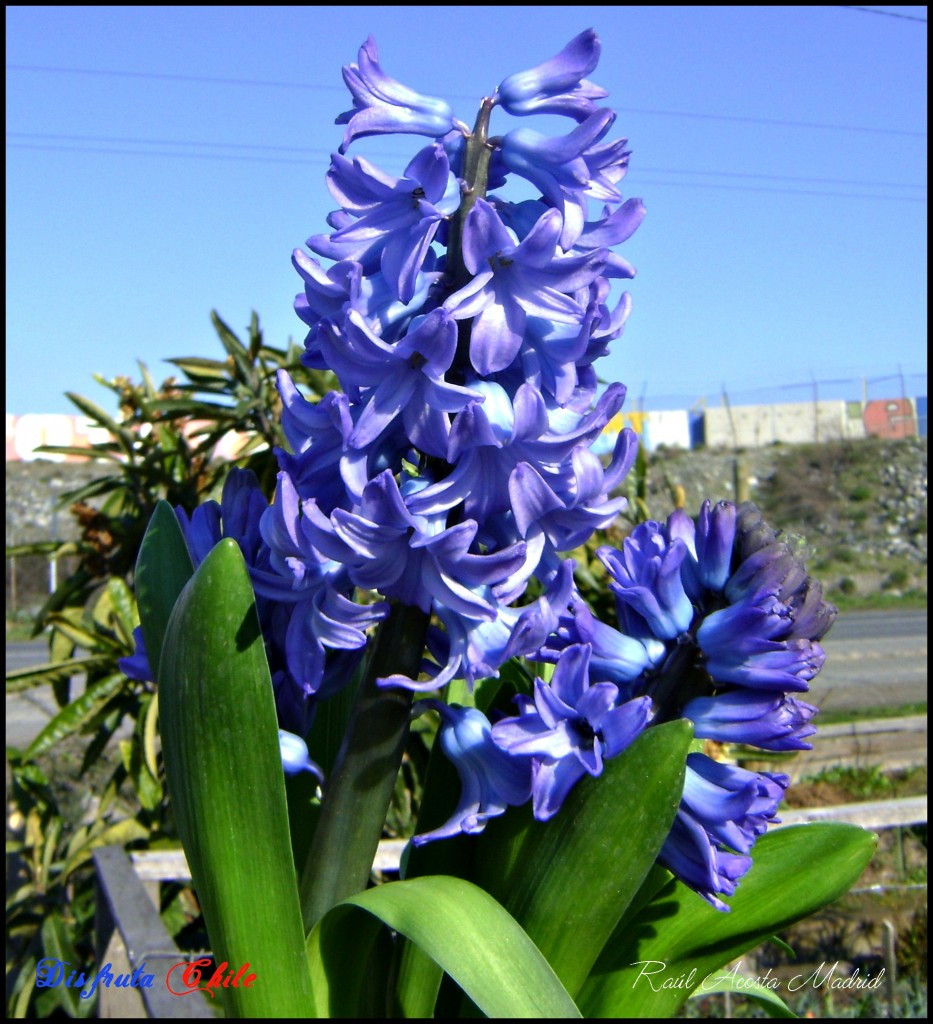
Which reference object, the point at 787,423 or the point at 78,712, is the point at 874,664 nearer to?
the point at 78,712

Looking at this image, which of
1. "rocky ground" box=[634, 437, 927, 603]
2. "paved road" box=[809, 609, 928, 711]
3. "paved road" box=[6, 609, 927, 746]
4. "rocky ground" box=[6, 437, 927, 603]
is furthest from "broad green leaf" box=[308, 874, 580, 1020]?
"rocky ground" box=[634, 437, 927, 603]

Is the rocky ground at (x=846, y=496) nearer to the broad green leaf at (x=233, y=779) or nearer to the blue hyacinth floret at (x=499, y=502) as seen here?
the blue hyacinth floret at (x=499, y=502)

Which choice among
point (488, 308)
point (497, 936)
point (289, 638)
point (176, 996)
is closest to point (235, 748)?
point (289, 638)

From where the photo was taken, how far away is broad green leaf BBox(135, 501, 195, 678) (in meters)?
0.83

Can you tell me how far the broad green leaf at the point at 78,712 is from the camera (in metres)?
2.56

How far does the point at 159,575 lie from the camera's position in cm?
84

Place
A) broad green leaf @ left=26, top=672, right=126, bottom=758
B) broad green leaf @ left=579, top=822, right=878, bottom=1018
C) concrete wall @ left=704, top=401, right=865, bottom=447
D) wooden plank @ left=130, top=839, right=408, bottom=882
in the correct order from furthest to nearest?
concrete wall @ left=704, top=401, right=865, bottom=447, broad green leaf @ left=26, top=672, right=126, bottom=758, wooden plank @ left=130, top=839, right=408, bottom=882, broad green leaf @ left=579, top=822, right=878, bottom=1018

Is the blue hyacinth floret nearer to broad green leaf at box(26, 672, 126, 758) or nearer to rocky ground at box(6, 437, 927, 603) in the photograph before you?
broad green leaf at box(26, 672, 126, 758)

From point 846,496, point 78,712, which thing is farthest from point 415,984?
point 846,496

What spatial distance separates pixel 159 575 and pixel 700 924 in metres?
0.54

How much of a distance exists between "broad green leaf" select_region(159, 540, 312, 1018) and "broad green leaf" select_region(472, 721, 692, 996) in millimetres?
171

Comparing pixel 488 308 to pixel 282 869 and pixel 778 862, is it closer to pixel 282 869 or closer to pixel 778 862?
pixel 282 869

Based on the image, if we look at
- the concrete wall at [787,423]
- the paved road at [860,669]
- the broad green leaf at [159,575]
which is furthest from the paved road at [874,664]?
the concrete wall at [787,423]

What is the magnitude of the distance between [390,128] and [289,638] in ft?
1.25
